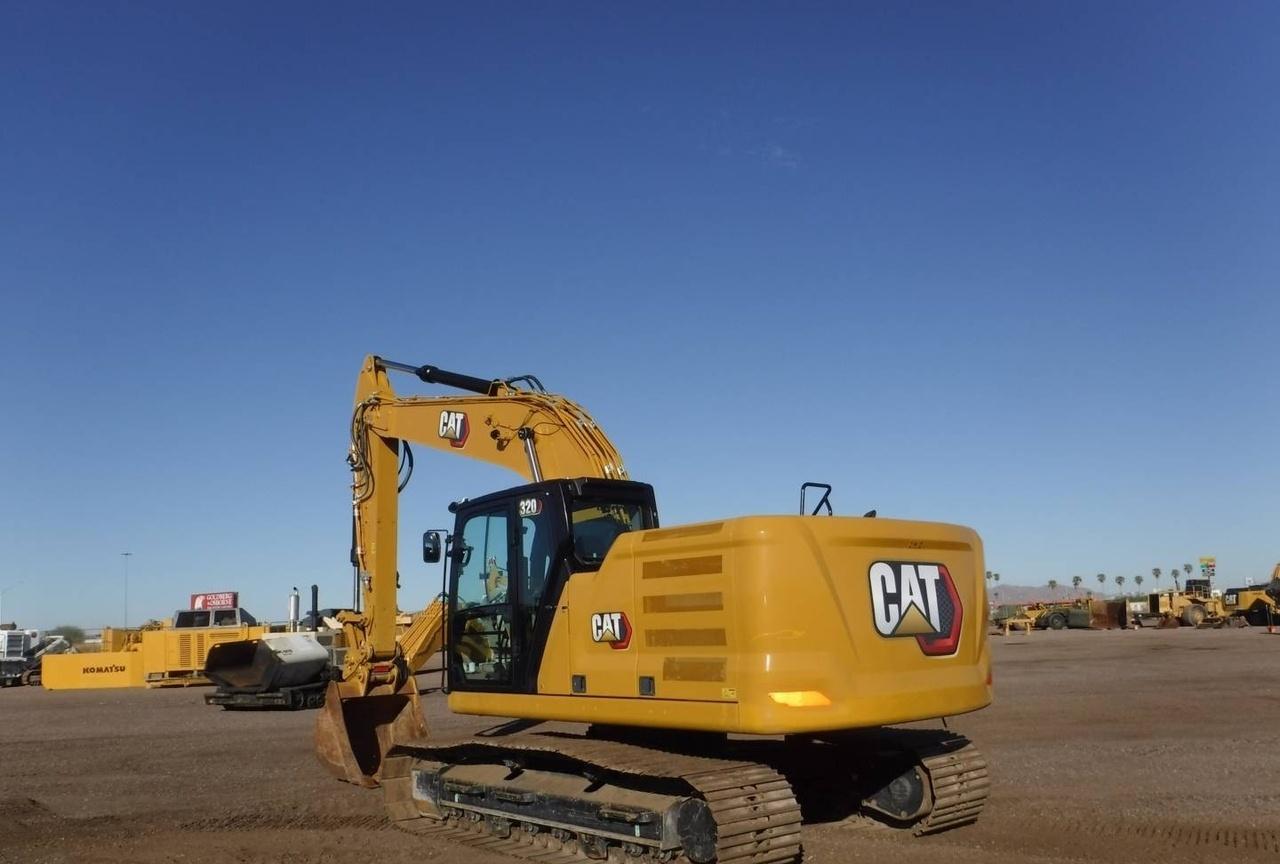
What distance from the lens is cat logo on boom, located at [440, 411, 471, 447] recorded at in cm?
1177

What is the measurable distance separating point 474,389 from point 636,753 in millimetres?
5336

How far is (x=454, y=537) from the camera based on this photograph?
9.97 metres

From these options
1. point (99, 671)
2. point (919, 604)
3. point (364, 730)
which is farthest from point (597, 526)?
point (99, 671)

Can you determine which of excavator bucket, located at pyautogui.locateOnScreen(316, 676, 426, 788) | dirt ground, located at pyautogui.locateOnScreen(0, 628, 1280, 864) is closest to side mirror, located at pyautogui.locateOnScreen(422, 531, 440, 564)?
excavator bucket, located at pyautogui.locateOnScreen(316, 676, 426, 788)

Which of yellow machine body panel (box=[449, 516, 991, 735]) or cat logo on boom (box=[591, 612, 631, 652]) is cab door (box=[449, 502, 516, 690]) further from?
cat logo on boom (box=[591, 612, 631, 652])

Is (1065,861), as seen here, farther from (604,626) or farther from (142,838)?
(142,838)

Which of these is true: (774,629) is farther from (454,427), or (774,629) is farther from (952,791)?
(454,427)

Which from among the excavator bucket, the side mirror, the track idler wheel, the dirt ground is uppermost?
the side mirror

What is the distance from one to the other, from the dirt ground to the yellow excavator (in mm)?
527

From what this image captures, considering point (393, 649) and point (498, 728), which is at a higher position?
point (393, 649)

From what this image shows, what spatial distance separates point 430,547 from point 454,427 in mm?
2312

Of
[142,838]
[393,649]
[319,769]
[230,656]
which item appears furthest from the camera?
[230,656]

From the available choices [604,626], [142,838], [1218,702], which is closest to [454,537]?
[604,626]

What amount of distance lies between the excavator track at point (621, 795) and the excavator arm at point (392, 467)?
0.83m
